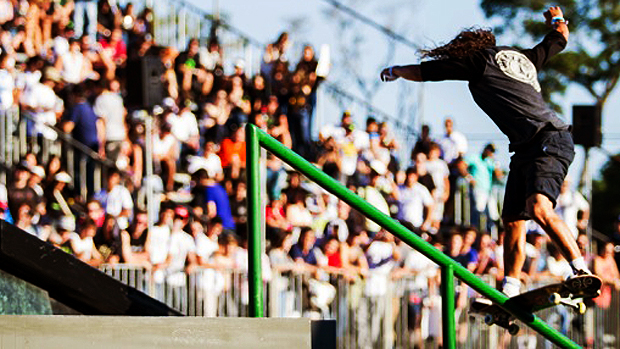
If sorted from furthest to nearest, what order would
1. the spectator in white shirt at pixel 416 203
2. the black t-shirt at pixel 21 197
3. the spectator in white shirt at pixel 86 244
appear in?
the spectator in white shirt at pixel 416 203, the black t-shirt at pixel 21 197, the spectator in white shirt at pixel 86 244

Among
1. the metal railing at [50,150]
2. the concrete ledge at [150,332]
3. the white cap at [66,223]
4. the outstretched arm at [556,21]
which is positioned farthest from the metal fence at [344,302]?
the concrete ledge at [150,332]

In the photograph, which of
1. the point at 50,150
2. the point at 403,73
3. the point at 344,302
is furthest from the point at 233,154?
the point at 403,73

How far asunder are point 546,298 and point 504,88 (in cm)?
147

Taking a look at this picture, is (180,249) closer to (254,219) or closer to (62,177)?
(62,177)

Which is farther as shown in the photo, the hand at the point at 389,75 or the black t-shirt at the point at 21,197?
the black t-shirt at the point at 21,197

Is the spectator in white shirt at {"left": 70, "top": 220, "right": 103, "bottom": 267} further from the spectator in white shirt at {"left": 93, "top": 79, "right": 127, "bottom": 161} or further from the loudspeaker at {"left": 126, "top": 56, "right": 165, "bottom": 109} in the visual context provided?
the loudspeaker at {"left": 126, "top": 56, "right": 165, "bottom": 109}

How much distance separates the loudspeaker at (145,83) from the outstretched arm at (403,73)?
7355 millimetres

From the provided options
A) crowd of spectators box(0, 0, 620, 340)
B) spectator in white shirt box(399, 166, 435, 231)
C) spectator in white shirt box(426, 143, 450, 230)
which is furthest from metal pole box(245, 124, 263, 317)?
spectator in white shirt box(426, 143, 450, 230)

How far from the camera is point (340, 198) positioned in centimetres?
614

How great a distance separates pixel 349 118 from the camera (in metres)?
17.2

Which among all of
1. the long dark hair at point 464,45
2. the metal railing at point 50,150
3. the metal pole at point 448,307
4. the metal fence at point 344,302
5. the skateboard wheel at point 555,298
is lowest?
the metal pole at point 448,307

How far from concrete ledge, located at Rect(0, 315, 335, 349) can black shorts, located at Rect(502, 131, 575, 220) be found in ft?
8.42

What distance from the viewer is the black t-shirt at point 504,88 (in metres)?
7.96

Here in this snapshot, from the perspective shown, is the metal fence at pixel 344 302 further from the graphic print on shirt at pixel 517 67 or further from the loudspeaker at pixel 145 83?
the graphic print on shirt at pixel 517 67
